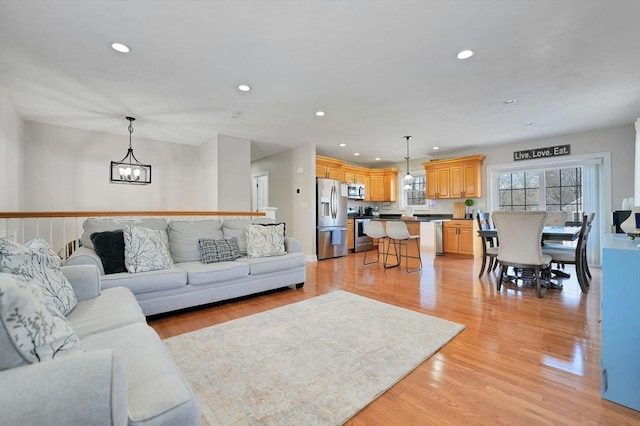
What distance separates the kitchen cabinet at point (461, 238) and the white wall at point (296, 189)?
10.4 ft

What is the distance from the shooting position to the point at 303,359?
1945mm

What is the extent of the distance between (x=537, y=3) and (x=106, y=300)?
3.61 metres

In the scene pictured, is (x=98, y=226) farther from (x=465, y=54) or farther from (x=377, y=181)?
(x=377, y=181)

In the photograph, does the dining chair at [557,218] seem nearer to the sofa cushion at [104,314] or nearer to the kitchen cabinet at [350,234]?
the kitchen cabinet at [350,234]

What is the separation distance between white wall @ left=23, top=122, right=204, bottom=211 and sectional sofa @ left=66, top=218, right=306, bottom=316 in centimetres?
268

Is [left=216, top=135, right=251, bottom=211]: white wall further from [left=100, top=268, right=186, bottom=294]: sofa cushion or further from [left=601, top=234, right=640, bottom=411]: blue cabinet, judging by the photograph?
[left=601, top=234, right=640, bottom=411]: blue cabinet

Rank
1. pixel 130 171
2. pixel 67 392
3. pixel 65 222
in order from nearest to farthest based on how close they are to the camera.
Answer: pixel 67 392
pixel 65 222
pixel 130 171

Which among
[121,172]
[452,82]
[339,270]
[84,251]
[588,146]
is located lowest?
[339,270]

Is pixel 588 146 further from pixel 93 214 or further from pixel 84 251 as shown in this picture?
pixel 93 214

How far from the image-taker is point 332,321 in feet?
8.54

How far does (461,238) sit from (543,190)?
6.03 feet

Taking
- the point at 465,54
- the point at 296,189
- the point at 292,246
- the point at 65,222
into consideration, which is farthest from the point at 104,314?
the point at 296,189

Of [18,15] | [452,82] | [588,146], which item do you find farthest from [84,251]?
[588,146]

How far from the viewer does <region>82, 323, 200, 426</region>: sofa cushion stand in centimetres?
85
